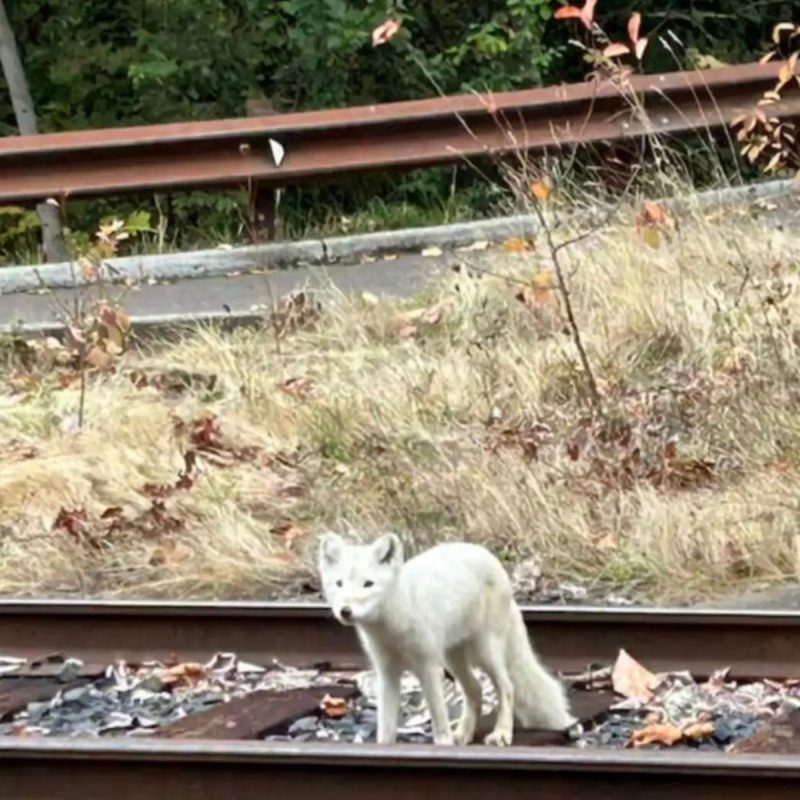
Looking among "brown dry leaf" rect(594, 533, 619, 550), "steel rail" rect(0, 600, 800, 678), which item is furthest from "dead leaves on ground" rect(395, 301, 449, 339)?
"steel rail" rect(0, 600, 800, 678)

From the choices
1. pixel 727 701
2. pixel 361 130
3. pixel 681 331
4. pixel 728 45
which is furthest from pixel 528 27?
pixel 727 701

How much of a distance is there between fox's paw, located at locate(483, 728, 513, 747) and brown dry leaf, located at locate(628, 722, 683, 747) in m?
0.33

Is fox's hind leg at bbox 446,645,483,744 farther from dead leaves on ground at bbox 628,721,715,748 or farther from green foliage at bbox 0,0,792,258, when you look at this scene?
green foliage at bbox 0,0,792,258

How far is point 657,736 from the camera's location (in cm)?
498

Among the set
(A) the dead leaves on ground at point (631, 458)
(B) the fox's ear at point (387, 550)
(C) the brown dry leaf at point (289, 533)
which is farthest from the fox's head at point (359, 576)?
(A) the dead leaves on ground at point (631, 458)

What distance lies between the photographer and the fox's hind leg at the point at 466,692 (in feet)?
16.1

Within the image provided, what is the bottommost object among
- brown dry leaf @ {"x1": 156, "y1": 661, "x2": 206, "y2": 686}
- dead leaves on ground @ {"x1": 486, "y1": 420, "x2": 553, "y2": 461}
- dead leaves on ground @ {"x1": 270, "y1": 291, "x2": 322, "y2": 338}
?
brown dry leaf @ {"x1": 156, "y1": 661, "x2": 206, "y2": 686}

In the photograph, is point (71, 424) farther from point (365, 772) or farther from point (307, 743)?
point (365, 772)

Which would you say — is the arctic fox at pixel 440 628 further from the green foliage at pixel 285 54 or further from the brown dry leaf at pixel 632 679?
the green foliage at pixel 285 54

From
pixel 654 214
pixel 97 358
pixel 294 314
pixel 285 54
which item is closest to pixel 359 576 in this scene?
pixel 654 214

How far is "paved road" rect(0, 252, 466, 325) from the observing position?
1116cm

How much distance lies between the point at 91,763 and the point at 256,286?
7.25 metres

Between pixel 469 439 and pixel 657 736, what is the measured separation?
3349 mm

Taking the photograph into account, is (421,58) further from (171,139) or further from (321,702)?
(321,702)
